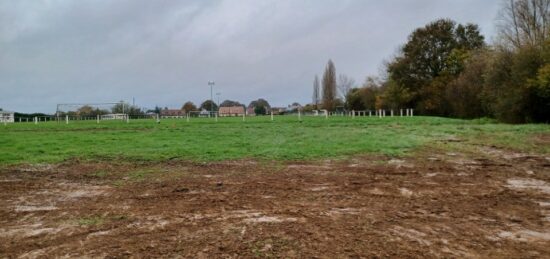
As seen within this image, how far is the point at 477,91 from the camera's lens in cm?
3675

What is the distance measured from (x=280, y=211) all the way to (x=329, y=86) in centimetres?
7300

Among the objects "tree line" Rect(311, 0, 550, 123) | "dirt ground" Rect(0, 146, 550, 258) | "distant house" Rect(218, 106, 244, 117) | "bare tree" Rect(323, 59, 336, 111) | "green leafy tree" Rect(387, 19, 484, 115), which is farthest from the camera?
"distant house" Rect(218, 106, 244, 117)

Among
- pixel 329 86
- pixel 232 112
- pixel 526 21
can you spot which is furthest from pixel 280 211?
pixel 232 112

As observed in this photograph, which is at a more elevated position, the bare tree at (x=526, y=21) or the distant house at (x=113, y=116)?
the bare tree at (x=526, y=21)

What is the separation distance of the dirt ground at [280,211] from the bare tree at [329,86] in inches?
2658

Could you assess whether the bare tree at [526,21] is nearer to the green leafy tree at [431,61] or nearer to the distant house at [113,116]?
the green leafy tree at [431,61]

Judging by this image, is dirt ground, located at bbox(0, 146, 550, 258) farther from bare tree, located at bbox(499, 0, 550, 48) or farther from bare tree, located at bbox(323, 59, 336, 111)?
bare tree, located at bbox(323, 59, 336, 111)

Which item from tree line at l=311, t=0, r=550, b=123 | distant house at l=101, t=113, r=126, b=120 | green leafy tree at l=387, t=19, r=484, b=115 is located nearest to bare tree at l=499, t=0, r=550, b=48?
tree line at l=311, t=0, r=550, b=123

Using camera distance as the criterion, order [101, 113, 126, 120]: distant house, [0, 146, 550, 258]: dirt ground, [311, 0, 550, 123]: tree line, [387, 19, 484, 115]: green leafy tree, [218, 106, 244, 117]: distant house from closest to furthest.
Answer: [0, 146, 550, 258]: dirt ground → [311, 0, 550, 123]: tree line → [101, 113, 126, 120]: distant house → [387, 19, 484, 115]: green leafy tree → [218, 106, 244, 117]: distant house

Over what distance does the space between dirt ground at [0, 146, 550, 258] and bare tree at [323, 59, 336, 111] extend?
67514 mm

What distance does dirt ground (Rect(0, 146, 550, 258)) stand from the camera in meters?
3.67

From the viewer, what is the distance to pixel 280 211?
196 inches

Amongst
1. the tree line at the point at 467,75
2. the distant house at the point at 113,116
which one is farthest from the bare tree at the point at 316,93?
the distant house at the point at 113,116

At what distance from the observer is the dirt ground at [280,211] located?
3.67 meters
